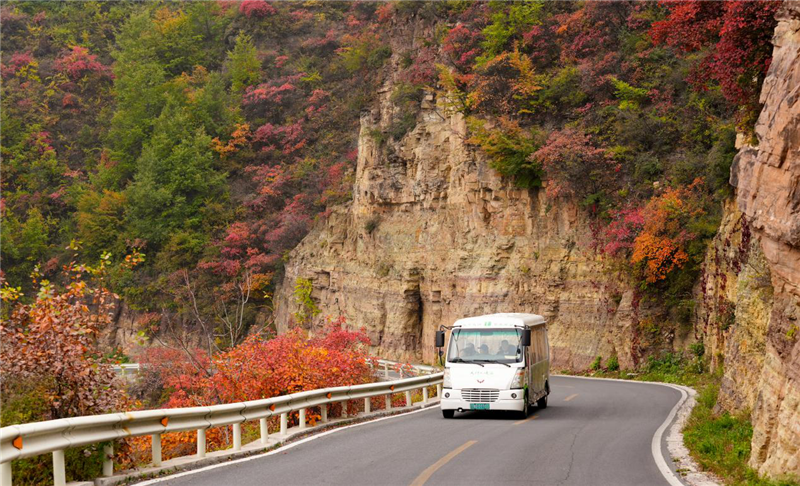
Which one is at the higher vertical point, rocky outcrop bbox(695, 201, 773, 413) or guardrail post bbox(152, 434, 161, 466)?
rocky outcrop bbox(695, 201, 773, 413)

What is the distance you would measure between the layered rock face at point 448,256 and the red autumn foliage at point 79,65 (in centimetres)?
3201

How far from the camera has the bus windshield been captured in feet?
62.3

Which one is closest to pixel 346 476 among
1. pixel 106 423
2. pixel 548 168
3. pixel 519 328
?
pixel 106 423

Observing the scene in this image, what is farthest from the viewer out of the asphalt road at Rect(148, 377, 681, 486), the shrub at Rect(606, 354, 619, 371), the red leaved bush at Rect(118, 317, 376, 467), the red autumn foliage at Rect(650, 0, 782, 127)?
the shrub at Rect(606, 354, 619, 371)

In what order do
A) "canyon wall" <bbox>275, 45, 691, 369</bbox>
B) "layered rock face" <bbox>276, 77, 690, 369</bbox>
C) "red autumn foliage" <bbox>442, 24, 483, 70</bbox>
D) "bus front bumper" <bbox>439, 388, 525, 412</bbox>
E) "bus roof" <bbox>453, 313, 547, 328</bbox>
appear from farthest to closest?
"red autumn foliage" <bbox>442, 24, 483, 70</bbox> → "layered rock face" <bbox>276, 77, 690, 369</bbox> → "canyon wall" <bbox>275, 45, 691, 369</bbox> → "bus roof" <bbox>453, 313, 547, 328</bbox> → "bus front bumper" <bbox>439, 388, 525, 412</bbox>

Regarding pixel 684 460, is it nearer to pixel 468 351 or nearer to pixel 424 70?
pixel 468 351

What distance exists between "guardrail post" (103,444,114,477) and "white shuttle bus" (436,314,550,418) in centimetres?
1007

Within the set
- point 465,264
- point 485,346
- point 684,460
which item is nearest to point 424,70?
point 465,264

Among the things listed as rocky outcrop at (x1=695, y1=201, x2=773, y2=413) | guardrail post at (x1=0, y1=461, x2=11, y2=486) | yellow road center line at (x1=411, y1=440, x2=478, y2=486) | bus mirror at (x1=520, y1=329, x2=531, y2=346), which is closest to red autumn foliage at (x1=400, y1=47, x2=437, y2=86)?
rocky outcrop at (x1=695, y1=201, x2=773, y2=413)

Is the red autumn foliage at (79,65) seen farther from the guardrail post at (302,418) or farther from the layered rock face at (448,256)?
the guardrail post at (302,418)

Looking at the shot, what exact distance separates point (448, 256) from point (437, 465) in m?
29.1

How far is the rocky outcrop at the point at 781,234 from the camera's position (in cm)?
1056

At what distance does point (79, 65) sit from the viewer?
2655 inches

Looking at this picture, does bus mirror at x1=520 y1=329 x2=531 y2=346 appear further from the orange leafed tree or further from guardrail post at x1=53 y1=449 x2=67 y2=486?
the orange leafed tree
